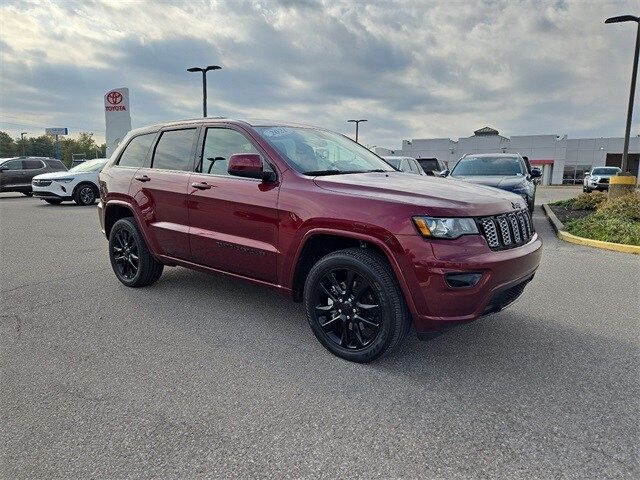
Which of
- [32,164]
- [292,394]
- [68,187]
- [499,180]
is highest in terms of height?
[32,164]

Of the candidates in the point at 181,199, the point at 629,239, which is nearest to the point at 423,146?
the point at 629,239

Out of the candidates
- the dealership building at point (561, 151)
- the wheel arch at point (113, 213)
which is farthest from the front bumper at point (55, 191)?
the dealership building at point (561, 151)

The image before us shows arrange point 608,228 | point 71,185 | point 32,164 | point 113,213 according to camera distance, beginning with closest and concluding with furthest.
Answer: point 113,213 → point 608,228 → point 71,185 → point 32,164

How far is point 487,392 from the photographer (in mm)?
2777

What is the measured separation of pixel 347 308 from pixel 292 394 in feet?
2.34

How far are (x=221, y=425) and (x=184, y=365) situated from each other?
0.80 metres

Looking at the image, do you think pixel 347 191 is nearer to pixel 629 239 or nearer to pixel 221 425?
pixel 221 425

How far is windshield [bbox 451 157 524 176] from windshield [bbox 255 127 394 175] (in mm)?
6414

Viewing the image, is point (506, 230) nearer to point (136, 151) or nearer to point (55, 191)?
point (136, 151)

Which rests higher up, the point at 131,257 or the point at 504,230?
the point at 504,230

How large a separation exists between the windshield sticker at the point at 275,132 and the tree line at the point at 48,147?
95.8 metres

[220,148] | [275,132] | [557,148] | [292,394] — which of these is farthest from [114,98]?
[557,148]

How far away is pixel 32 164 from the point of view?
1869 centimetres

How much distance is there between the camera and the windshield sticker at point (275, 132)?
3791mm
